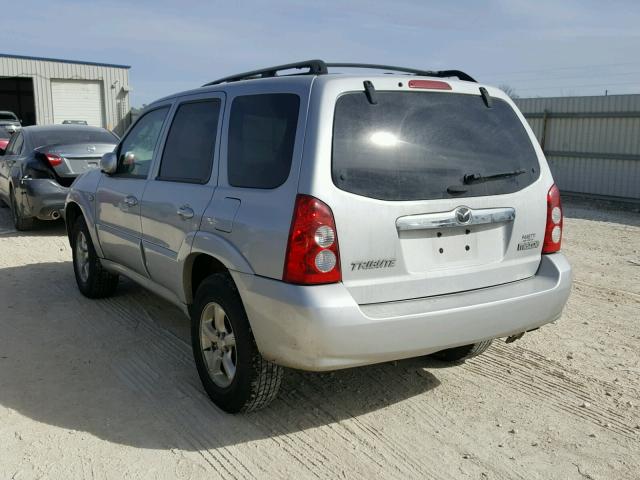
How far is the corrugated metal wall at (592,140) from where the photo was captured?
530 inches

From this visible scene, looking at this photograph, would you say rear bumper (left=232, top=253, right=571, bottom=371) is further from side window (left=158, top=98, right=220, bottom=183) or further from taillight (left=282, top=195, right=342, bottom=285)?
side window (left=158, top=98, right=220, bottom=183)

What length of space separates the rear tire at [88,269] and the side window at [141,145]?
1047mm

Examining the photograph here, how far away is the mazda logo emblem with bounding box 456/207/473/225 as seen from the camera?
10.7 feet

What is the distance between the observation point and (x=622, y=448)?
10.6 ft

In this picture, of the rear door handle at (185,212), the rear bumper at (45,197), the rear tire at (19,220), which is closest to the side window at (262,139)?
the rear door handle at (185,212)

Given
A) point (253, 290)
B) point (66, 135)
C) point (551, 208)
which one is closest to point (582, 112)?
point (66, 135)

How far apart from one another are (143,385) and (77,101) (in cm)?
3101

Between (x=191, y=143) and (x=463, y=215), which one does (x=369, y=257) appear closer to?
(x=463, y=215)

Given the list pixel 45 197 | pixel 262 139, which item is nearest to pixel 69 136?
pixel 45 197

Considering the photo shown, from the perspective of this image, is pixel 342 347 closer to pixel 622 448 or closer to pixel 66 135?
pixel 622 448

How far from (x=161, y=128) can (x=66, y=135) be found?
19.8ft

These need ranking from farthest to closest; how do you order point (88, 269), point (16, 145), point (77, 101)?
point (77, 101), point (16, 145), point (88, 269)

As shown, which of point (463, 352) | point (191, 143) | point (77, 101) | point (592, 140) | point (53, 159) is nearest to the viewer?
point (191, 143)

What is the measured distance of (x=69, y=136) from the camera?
32.3 ft
